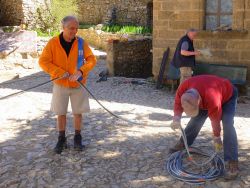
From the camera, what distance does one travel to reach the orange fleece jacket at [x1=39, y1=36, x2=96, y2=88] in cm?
469

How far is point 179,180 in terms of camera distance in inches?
171

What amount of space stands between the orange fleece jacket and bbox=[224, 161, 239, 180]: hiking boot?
1.94m

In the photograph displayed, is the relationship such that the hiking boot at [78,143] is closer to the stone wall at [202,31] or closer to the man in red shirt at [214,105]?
Result: the man in red shirt at [214,105]

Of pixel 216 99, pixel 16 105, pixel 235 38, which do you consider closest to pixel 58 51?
pixel 216 99

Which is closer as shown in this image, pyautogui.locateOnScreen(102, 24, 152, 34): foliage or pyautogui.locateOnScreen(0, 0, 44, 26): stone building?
pyautogui.locateOnScreen(0, 0, 44, 26): stone building

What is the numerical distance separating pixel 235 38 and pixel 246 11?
0.62 m

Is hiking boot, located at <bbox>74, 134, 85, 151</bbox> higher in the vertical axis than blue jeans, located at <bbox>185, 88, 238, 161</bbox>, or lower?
lower

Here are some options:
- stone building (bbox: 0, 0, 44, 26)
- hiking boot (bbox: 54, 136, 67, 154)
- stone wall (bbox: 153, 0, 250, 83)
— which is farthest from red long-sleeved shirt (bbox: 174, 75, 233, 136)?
stone building (bbox: 0, 0, 44, 26)

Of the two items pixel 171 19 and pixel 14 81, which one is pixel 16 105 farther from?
pixel 171 19

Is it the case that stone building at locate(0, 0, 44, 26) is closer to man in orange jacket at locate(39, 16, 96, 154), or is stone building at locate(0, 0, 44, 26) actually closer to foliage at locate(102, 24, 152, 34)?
foliage at locate(102, 24, 152, 34)

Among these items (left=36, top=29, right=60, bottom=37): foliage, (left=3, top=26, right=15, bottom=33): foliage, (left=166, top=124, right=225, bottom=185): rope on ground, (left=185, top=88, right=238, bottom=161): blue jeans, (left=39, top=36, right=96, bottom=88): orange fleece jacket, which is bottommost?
(left=166, top=124, right=225, bottom=185): rope on ground

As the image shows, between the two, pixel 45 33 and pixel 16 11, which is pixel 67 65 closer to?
pixel 45 33

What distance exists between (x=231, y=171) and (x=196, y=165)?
0.49 metres

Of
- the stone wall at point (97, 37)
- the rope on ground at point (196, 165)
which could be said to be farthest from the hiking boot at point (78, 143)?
the stone wall at point (97, 37)
